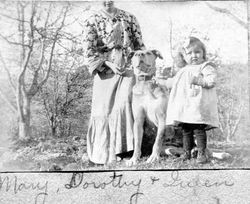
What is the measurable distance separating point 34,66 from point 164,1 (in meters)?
1.58

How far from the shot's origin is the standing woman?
519cm

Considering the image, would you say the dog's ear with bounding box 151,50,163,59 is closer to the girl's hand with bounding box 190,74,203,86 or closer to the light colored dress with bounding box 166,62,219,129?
the light colored dress with bounding box 166,62,219,129

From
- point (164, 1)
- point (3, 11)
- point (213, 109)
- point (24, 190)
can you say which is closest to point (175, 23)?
point (164, 1)

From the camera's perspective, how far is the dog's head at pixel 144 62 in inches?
205

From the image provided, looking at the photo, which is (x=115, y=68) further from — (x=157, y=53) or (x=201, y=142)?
(x=201, y=142)

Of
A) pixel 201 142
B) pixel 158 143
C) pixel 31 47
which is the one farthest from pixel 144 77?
pixel 31 47

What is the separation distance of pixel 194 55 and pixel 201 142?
2.99 ft

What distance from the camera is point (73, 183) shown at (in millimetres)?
4953

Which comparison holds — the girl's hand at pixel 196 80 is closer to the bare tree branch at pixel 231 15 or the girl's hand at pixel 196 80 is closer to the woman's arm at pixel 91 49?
the bare tree branch at pixel 231 15

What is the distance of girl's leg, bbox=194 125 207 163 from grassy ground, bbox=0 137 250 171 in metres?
0.06

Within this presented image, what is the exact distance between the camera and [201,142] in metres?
5.05

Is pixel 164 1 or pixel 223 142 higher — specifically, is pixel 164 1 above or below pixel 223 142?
above

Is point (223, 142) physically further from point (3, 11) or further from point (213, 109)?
point (3, 11)
